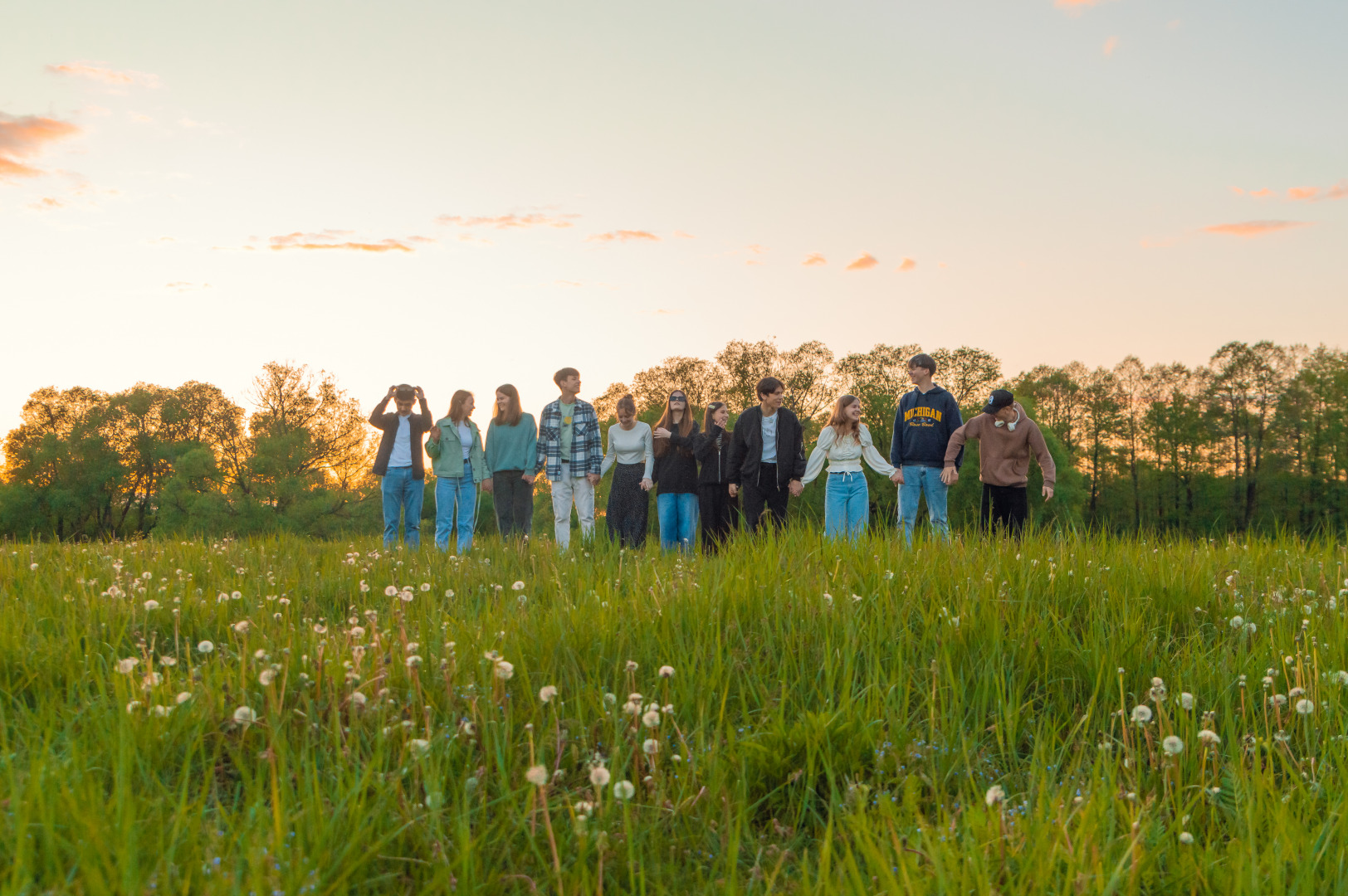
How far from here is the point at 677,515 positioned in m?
12.1

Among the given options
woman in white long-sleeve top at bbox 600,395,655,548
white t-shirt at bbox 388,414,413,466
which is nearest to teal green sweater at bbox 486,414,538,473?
woman in white long-sleeve top at bbox 600,395,655,548

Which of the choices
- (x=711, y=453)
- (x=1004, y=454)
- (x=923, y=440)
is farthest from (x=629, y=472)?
(x=1004, y=454)

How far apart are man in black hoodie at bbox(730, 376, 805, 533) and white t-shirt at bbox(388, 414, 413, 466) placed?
16.7ft

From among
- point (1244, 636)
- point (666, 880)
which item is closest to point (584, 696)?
point (666, 880)

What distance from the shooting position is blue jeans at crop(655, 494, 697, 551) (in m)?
12.0

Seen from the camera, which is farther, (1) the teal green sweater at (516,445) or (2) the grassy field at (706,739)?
(1) the teal green sweater at (516,445)

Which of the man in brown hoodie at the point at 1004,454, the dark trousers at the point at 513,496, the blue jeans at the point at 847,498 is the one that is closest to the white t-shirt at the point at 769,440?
the blue jeans at the point at 847,498

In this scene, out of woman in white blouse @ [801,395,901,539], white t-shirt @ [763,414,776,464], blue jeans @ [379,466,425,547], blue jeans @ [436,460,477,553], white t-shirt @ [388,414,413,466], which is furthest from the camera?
white t-shirt @ [388,414,413,466]

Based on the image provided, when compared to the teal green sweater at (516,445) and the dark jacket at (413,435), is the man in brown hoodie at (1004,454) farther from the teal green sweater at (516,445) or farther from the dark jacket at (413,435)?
the dark jacket at (413,435)

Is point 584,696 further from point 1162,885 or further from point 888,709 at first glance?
point 1162,885

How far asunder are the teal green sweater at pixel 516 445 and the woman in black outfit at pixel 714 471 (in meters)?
2.10

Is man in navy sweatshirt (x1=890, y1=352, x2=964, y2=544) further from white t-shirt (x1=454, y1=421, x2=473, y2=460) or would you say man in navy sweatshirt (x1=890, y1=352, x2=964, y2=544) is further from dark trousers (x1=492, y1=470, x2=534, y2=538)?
white t-shirt (x1=454, y1=421, x2=473, y2=460)

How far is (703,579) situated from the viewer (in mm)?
4574

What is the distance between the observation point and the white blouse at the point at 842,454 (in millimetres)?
11188
